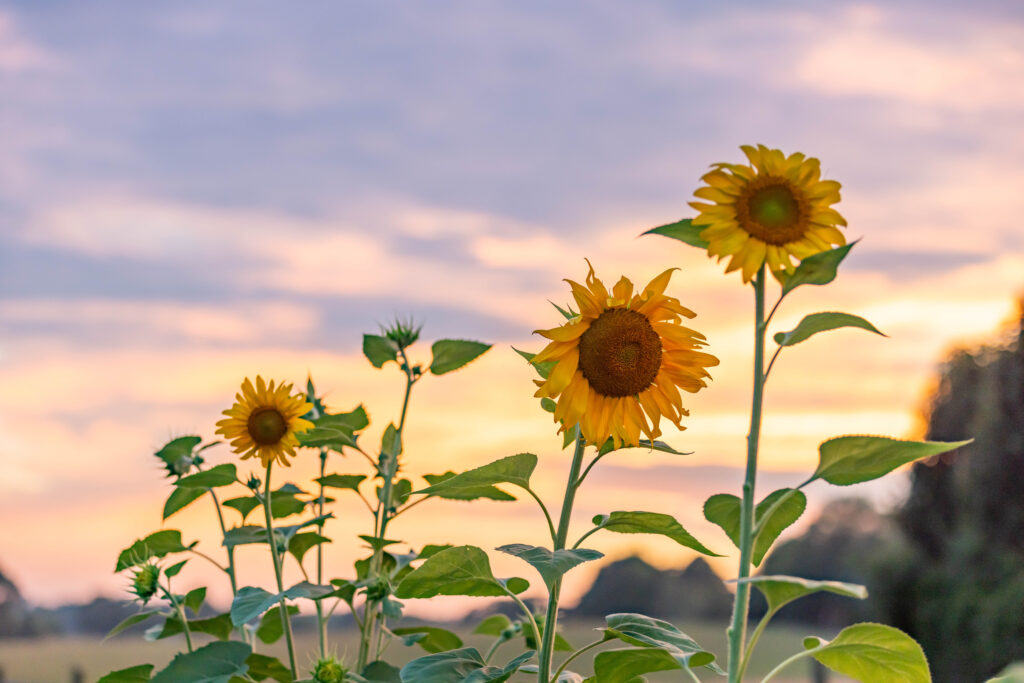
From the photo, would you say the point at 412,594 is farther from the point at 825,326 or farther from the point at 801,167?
the point at 801,167

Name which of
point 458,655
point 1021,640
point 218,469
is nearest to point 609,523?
point 458,655

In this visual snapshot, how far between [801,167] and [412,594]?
85cm

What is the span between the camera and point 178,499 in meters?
2.06

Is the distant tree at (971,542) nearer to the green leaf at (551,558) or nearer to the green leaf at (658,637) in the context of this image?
the green leaf at (658,637)

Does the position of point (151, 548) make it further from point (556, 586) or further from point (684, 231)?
point (684, 231)

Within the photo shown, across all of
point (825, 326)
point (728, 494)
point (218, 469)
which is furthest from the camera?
point (218, 469)

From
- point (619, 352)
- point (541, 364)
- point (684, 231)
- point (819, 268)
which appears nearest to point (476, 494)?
point (541, 364)

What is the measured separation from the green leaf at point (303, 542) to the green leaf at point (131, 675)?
39cm

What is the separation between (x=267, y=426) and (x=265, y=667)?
526 mm

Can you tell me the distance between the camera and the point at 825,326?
1.11 metres

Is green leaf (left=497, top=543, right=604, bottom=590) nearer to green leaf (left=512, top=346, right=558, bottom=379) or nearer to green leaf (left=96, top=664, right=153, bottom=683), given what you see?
green leaf (left=512, top=346, right=558, bottom=379)

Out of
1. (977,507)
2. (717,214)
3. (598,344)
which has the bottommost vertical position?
(977,507)

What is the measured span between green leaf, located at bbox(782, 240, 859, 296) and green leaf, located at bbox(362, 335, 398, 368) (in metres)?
1.00

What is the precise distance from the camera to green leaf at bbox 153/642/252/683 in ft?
5.77
